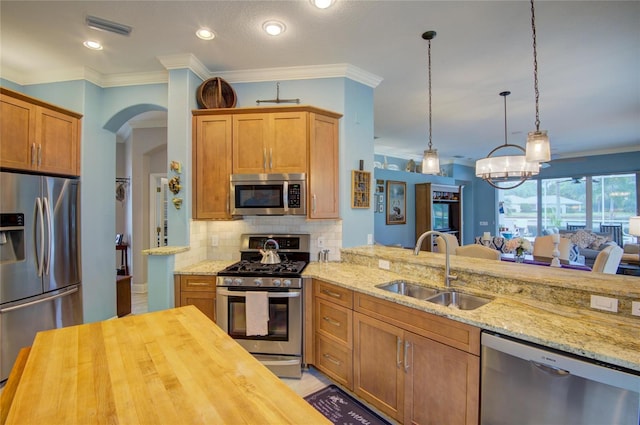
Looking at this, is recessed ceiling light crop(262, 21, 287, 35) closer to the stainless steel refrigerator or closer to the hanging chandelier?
the stainless steel refrigerator

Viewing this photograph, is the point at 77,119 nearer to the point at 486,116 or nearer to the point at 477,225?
the point at 486,116

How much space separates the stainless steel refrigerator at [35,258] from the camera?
7.79 ft

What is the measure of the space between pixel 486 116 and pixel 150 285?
5.13 meters

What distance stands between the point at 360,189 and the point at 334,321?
1467 mm

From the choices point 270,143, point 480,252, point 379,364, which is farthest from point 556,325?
point 270,143

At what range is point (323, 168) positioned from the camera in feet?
9.57

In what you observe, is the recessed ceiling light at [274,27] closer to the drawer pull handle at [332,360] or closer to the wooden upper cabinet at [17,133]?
the wooden upper cabinet at [17,133]

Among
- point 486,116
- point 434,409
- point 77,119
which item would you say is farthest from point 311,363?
point 486,116

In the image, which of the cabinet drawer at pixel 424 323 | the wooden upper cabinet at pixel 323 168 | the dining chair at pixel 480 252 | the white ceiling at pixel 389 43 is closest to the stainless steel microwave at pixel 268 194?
the wooden upper cabinet at pixel 323 168

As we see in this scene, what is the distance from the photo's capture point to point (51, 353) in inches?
42.6

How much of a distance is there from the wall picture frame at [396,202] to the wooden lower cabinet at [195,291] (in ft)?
14.3

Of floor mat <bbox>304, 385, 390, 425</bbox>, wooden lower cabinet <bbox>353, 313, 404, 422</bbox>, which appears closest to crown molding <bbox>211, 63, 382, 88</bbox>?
wooden lower cabinet <bbox>353, 313, 404, 422</bbox>

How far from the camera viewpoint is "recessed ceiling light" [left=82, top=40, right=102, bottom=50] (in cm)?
255

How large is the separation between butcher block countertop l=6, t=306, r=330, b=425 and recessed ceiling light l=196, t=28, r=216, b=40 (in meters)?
2.34
